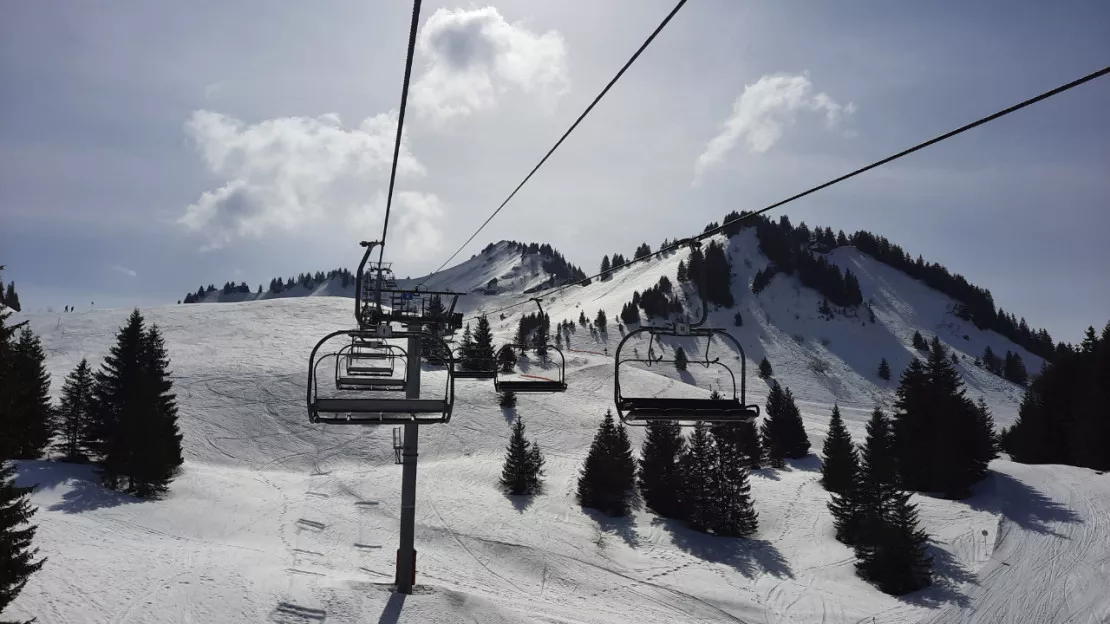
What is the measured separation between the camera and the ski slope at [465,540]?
21.4m

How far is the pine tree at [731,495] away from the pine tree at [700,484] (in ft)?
0.80

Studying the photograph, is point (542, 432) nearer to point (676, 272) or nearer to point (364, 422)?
point (364, 422)

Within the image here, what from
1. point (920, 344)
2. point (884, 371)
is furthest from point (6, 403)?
point (920, 344)

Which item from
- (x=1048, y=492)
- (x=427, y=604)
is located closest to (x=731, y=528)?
(x=1048, y=492)

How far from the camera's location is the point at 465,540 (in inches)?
1293

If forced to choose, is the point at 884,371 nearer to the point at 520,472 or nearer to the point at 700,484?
the point at 700,484

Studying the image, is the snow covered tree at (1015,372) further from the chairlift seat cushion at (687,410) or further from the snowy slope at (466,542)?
the chairlift seat cushion at (687,410)

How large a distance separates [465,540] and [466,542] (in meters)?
0.26

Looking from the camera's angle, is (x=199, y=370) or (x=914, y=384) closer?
(x=914, y=384)

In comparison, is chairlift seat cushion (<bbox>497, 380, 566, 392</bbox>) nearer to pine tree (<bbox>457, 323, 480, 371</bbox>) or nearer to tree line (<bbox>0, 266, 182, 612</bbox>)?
pine tree (<bbox>457, 323, 480, 371</bbox>)

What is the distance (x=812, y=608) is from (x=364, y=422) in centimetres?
2554

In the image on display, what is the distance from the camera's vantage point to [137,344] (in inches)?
1635

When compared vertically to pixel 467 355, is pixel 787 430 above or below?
below

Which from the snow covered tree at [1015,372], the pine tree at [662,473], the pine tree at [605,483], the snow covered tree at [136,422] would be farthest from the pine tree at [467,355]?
the snow covered tree at [1015,372]
